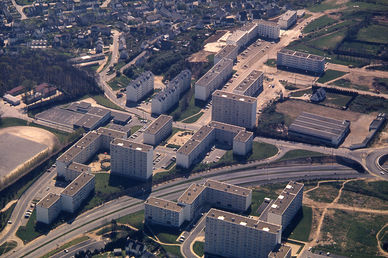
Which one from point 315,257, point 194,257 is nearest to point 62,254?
point 194,257

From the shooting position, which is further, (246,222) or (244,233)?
(246,222)

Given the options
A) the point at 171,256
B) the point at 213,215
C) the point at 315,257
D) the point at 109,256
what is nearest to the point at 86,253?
the point at 109,256

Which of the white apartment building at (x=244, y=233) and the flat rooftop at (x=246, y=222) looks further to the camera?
the flat rooftop at (x=246, y=222)

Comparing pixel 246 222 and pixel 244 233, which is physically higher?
pixel 246 222

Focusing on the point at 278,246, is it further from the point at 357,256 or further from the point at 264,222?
the point at 357,256

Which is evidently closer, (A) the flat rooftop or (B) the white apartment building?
(B) the white apartment building
